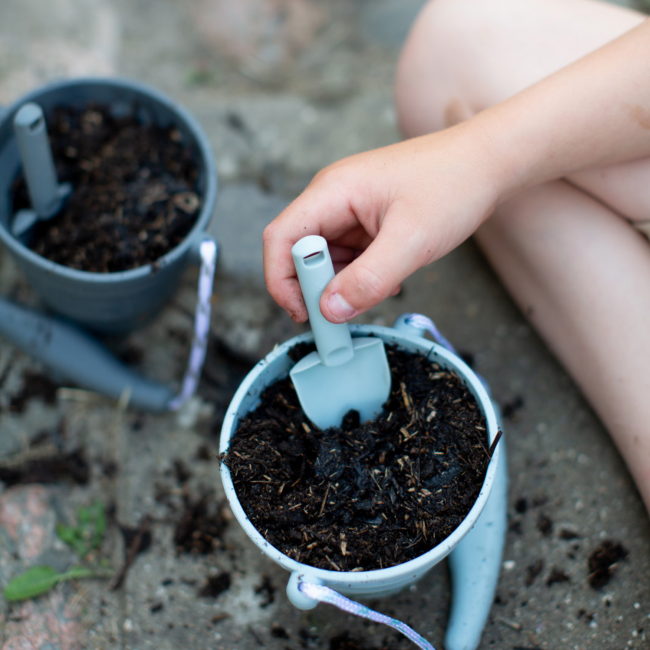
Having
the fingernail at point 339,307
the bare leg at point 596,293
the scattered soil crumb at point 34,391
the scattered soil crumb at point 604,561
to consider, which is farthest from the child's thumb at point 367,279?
the scattered soil crumb at point 34,391

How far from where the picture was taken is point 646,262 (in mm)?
1003

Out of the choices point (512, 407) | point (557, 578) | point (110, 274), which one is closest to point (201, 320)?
point (110, 274)

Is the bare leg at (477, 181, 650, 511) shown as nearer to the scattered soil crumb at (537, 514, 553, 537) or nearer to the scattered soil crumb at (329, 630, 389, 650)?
the scattered soil crumb at (537, 514, 553, 537)

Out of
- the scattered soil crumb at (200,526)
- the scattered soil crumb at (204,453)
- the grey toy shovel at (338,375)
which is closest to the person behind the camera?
the grey toy shovel at (338,375)

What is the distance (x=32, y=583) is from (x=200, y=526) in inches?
11.4

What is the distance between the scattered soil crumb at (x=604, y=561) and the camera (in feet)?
3.33

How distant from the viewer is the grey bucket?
1.06m

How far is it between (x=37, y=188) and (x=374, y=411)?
0.74 metres

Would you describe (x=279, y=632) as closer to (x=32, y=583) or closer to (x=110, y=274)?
(x=32, y=583)

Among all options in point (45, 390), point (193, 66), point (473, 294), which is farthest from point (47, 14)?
point (473, 294)

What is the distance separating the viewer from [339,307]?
765mm

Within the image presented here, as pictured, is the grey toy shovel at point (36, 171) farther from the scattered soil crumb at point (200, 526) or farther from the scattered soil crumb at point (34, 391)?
the scattered soil crumb at point (200, 526)

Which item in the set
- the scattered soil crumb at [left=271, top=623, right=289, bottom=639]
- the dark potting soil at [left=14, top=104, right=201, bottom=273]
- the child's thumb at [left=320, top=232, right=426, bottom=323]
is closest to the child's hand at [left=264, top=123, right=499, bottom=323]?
the child's thumb at [left=320, top=232, right=426, bottom=323]

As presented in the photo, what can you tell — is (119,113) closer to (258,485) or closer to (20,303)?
(20,303)
